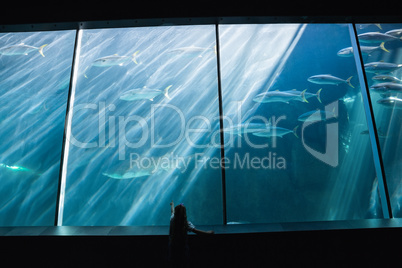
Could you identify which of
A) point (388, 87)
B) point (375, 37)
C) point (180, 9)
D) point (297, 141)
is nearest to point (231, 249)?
point (180, 9)

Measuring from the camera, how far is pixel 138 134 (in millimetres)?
21703

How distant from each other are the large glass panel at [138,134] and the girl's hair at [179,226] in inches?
602

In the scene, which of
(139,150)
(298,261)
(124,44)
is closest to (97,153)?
(139,150)

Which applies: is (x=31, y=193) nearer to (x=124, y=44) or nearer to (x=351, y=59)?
(x=124, y=44)

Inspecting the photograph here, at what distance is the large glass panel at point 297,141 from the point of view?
14766 millimetres

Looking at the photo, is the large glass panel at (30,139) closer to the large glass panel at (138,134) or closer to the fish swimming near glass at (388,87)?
the large glass panel at (138,134)

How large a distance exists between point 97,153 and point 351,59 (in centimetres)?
2121

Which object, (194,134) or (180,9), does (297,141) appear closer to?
(194,134)

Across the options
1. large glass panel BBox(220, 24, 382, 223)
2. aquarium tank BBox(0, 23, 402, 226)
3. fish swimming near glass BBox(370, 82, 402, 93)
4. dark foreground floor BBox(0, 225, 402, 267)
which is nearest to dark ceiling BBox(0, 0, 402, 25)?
dark foreground floor BBox(0, 225, 402, 267)

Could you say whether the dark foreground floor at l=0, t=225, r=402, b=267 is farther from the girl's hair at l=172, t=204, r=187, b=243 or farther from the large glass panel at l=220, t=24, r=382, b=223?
the large glass panel at l=220, t=24, r=382, b=223

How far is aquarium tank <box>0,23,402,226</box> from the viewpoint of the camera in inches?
610

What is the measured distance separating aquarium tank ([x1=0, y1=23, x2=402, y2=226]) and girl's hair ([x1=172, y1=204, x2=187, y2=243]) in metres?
12.1

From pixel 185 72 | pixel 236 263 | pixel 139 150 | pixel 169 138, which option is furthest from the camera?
pixel 185 72

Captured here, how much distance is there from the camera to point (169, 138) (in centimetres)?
1961
